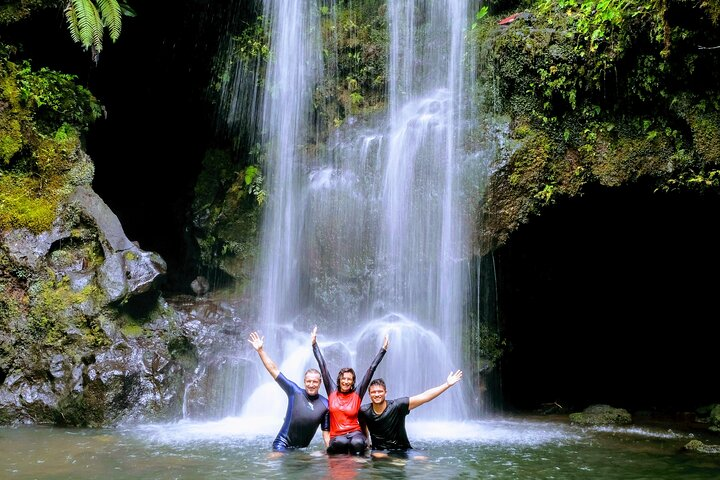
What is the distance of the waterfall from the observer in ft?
36.0

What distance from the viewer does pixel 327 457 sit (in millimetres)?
6910

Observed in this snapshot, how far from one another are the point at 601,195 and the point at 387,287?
3889 mm

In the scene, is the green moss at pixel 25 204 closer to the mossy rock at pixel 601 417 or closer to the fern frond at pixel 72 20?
the fern frond at pixel 72 20

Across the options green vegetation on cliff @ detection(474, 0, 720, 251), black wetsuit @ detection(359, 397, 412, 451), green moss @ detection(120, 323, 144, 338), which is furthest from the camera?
green moss @ detection(120, 323, 144, 338)

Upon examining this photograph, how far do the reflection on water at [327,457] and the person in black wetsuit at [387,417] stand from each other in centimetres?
37

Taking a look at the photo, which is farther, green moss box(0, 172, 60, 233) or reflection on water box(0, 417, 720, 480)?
green moss box(0, 172, 60, 233)

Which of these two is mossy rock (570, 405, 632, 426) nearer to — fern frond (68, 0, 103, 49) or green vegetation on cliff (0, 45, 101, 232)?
green vegetation on cliff (0, 45, 101, 232)

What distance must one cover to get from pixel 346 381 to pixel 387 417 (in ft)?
1.93

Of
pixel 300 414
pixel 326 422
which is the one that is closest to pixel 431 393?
pixel 326 422

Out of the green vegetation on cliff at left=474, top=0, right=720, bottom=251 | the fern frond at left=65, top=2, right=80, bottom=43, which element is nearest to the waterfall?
the green vegetation on cliff at left=474, top=0, right=720, bottom=251

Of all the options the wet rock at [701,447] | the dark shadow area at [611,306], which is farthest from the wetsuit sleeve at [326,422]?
the dark shadow area at [611,306]

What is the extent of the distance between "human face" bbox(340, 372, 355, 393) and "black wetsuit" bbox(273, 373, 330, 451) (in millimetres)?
339

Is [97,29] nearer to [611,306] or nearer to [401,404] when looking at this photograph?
[401,404]

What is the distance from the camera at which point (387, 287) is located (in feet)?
37.5
